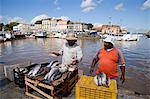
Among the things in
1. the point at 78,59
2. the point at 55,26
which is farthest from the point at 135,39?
the point at 78,59

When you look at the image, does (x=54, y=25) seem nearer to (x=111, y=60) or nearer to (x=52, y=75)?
(x=52, y=75)

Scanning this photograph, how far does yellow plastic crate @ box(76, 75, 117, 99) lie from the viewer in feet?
10.4

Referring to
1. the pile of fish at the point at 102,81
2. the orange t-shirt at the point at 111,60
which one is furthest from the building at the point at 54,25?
the pile of fish at the point at 102,81

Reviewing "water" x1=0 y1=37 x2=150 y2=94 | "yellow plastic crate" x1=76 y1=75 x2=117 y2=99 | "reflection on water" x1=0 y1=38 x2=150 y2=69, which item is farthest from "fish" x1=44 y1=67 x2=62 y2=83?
"reflection on water" x1=0 y1=38 x2=150 y2=69

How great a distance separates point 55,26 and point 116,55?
107 m

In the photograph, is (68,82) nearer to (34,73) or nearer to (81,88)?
(34,73)

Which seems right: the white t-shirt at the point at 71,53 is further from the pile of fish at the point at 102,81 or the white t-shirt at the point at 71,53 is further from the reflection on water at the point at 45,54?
the reflection on water at the point at 45,54

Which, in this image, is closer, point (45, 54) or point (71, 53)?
point (71, 53)

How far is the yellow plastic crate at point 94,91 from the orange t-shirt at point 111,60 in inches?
46.8

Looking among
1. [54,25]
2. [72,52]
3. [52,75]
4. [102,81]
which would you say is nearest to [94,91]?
[102,81]

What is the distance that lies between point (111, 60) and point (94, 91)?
4.96 feet

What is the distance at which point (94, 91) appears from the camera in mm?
3246

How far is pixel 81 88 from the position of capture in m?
3.35

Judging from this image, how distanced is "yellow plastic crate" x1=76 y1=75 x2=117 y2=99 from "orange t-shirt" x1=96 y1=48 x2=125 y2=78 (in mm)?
1188
